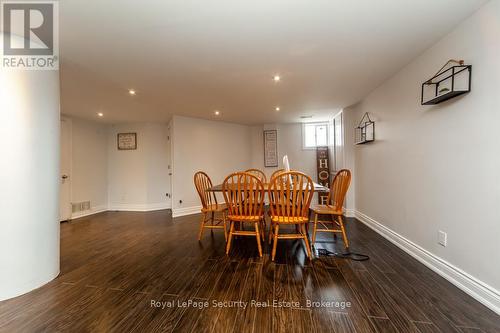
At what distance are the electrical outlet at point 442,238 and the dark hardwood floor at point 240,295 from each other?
301 mm

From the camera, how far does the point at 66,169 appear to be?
4176 mm

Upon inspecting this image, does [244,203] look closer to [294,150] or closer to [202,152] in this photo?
[202,152]

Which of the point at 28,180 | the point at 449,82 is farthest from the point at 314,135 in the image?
the point at 28,180

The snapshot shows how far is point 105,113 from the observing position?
4.15m

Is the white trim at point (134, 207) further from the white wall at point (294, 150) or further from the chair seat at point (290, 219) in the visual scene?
the chair seat at point (290, 219)

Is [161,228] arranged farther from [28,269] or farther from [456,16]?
[456,16]

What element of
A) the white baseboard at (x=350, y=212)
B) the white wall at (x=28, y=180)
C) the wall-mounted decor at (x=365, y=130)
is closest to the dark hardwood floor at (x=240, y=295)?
the white wall at (x=28, y=180)

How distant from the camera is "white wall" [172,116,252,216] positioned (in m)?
4.50

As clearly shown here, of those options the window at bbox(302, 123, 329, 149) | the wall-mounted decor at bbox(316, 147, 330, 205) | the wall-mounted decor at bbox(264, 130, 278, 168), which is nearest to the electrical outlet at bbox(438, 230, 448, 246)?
the wall-mounted decor at bbox(316, 147, 330, 205)

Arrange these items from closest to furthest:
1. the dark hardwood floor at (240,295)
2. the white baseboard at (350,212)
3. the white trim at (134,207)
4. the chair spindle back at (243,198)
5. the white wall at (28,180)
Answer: the dark hardwood floor at (240,295) → the white wall at (28,180) → the chair spindle back at (243,198) → the white baseboard at (350,212) → the white trim at (134,207)

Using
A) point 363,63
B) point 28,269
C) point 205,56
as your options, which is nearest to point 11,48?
point 205,56

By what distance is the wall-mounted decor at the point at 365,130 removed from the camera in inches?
125

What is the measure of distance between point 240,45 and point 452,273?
2.71 metres

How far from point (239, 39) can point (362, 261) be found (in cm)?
247
